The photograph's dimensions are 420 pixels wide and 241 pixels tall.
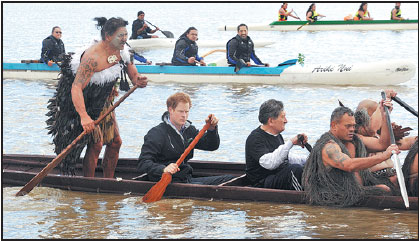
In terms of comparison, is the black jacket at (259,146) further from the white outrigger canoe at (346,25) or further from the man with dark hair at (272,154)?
the white outrigger canoe at (346,25)

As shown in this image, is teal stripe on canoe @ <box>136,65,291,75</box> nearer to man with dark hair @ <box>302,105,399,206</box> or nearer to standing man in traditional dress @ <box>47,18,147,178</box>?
standing man in traditional dress @ <box>47,18,147,178</box>

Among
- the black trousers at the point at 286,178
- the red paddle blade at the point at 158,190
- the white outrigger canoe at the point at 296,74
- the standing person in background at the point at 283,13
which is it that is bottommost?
the red paddle blade at the point at 158,190

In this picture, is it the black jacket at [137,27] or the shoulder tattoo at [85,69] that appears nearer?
the shoulder tattoo at [85,69]

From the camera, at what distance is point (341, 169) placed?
829cm

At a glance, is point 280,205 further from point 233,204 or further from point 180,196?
point 180,196

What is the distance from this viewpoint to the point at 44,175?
9562 millimetres

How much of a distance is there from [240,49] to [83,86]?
400 inches

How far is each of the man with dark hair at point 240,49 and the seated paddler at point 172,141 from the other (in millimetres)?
9893

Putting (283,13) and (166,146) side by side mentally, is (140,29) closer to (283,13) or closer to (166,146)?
(283,13)

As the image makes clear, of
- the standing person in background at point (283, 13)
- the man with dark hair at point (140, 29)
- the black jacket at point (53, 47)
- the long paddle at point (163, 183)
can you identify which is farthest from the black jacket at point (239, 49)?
the standing person in background at point (283, 13)

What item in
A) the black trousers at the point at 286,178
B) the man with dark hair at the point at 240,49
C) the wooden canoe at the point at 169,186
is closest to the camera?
the wooden canoe at the point at 169,186

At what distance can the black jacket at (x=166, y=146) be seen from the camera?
8992 mm

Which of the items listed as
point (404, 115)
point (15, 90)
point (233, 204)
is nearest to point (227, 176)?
point (233, 204)

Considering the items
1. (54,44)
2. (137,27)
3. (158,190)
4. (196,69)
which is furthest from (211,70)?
(158,190)
